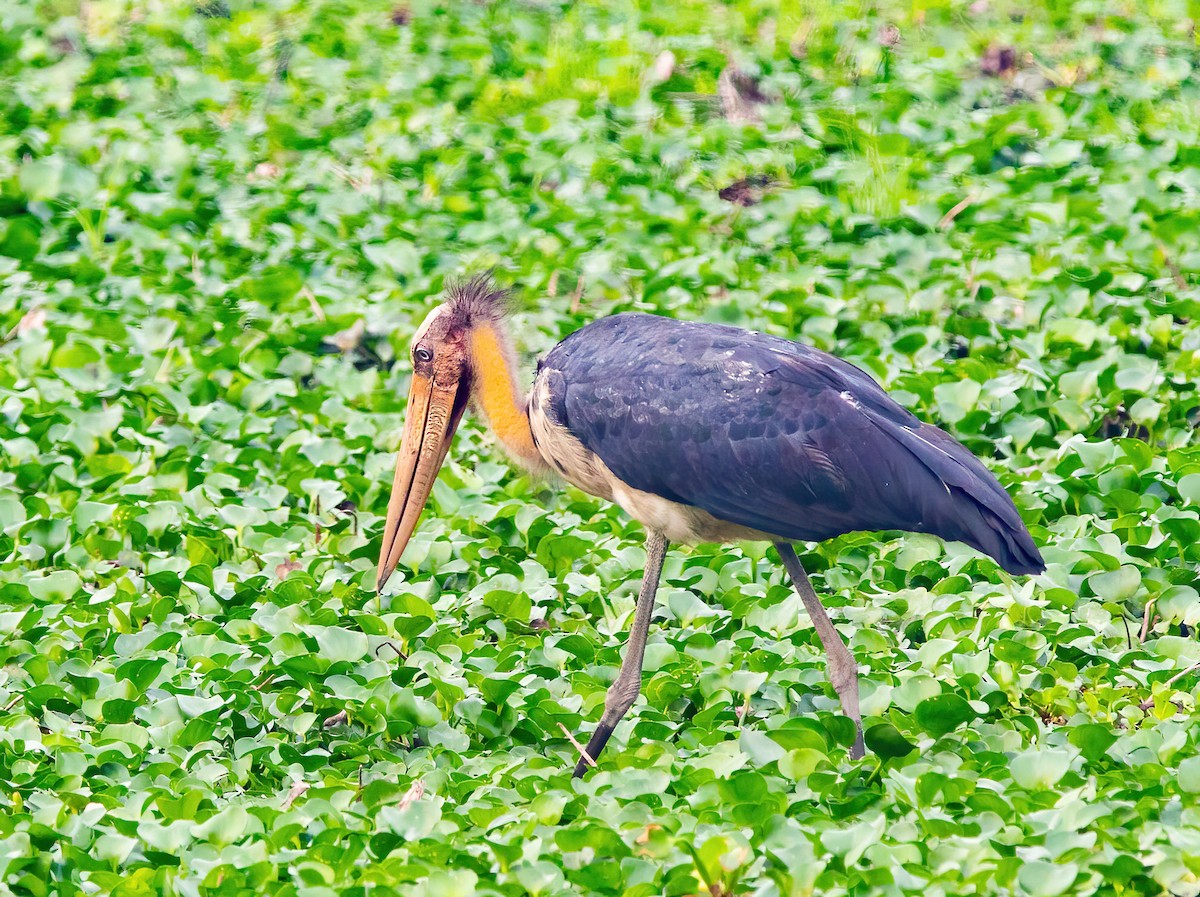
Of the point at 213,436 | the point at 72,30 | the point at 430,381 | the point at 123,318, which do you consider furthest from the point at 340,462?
the point at 72,30

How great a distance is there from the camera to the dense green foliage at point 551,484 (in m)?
3.69

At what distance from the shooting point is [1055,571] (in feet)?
15.4

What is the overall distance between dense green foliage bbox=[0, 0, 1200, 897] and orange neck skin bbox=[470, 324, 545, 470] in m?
0.38

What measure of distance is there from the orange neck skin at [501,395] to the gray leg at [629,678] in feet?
1.85

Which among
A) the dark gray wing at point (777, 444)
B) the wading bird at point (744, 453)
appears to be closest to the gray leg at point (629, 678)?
the wading bird at point (744, 453)

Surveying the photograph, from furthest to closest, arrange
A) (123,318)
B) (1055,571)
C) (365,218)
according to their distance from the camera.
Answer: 1. (365,218)
2. (123,318)
3. (1055,571)

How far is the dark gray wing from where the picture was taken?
4020 millimetres

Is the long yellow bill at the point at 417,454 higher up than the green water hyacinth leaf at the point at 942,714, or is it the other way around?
the long yellow bill at the point at 417,454

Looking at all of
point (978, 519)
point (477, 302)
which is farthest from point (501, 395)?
point (978, 519)

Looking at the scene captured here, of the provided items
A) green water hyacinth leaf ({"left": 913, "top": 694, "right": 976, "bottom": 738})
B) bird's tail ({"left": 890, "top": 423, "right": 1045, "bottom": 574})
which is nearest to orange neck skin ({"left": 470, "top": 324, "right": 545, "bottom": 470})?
bird's tail ({"left": 890, "top": 423, "right": 1045, "bottom": 574})

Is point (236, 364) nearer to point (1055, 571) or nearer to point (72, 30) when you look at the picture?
point (1055, 571)

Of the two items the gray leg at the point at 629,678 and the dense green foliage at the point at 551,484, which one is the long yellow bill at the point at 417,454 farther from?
the gray leg at the point at 629,678

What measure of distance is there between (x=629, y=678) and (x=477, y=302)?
3.81 feet

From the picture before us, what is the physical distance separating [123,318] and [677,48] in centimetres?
345
